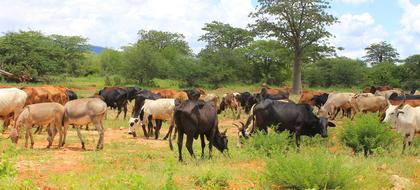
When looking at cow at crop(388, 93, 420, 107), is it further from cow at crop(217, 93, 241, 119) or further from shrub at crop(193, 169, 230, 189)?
shrub at crop(193, 169, 230, 189)

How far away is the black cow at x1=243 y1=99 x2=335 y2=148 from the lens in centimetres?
1355

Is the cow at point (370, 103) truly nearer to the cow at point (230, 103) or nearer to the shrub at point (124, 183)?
the cow at point (230, 103)

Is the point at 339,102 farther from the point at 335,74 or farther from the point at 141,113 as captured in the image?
the point at 335,74

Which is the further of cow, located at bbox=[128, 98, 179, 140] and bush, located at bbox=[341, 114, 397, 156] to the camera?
cow, located at bbox=[128, 98, 179, 140]

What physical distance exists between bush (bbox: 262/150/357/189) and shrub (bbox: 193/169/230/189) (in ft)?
2.52

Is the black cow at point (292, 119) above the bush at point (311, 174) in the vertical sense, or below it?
above

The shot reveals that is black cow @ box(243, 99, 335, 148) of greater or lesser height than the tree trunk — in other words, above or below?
below

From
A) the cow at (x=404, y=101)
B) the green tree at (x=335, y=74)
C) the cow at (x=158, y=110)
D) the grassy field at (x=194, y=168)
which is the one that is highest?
the green tree at (x=335, y=74)

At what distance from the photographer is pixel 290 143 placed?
42.6 ft

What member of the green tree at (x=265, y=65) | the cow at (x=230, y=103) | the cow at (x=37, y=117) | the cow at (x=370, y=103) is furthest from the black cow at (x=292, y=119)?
the green tree at (x=265, y=65)

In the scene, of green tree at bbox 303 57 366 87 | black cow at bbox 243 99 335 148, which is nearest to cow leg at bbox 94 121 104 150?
black cow at bbox 243 99 335 148

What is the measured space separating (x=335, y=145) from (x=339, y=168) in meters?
7.35

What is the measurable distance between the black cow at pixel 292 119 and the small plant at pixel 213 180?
5.10 metres

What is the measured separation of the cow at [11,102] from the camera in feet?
53.2
